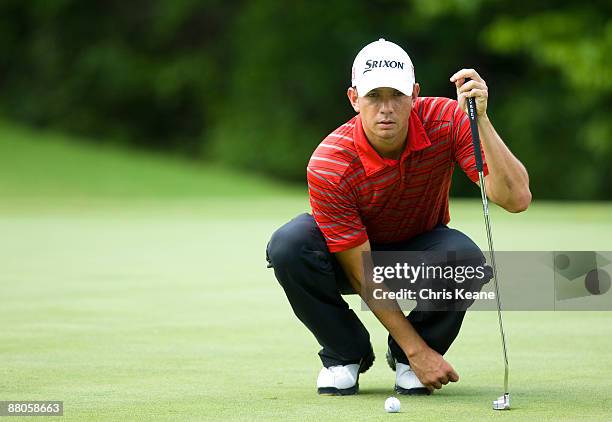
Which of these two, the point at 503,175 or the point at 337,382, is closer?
the point at 503,175

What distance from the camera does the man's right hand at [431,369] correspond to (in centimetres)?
444

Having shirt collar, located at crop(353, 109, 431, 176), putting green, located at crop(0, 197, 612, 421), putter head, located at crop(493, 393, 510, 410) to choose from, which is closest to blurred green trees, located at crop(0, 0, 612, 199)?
putting green, located at crop(0, 197, 612, 421)

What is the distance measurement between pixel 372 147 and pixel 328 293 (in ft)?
1.90

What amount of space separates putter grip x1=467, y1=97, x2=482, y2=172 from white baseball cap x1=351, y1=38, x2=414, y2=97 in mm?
269

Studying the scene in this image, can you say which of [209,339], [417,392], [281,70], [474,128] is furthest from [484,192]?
[281,70]

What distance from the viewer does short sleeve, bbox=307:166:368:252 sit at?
4.52 metres

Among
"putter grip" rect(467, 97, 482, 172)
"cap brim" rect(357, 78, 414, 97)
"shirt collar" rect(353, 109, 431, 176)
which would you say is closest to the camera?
"putter grip" rect(467, 97, 482, 172)

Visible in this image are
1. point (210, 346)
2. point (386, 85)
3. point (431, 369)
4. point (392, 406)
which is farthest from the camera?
point (210, 346)

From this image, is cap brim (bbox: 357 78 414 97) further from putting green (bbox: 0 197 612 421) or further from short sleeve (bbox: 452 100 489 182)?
putting green (bbox: 0 197 612 421)

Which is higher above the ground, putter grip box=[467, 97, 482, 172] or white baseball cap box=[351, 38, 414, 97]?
white baseball cap box=[351, 38, 414, 97]

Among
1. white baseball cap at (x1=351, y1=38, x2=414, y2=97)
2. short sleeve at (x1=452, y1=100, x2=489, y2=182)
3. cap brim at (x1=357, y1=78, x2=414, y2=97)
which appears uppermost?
white baseball cap at (x1=351, y1=38, x2=414, y2=97)

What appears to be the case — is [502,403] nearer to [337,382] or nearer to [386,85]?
[337,382]

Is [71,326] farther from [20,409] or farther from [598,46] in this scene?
[598,46]

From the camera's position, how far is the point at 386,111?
443 centimetres
